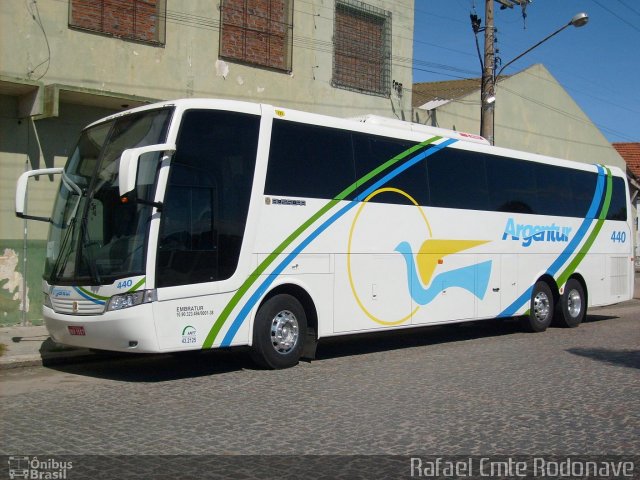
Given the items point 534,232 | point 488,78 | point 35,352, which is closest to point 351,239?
point 35,352

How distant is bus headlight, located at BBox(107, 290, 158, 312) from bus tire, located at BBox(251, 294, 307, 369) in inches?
65.3

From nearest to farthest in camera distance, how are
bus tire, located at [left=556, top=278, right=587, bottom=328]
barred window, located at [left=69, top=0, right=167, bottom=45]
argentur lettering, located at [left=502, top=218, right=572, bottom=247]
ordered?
barred window, located at [left=69, top=0, right=167, bottom=45] → argentur lettering, located at [left=502, top=218, right=572, bottom=247] → bus tire, located at [left=556, top=278, right=587, bottom=328]

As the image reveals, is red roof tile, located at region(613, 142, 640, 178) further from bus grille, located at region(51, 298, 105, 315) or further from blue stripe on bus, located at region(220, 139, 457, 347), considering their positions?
bus grille, located at region(51, 298, 105, 315)

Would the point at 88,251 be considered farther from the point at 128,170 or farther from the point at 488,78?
the point at 488,78

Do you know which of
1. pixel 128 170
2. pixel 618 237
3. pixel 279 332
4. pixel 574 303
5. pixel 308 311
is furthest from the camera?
pixel 618 237

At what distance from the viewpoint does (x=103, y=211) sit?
30.0 feet

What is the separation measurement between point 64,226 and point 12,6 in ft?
17.8

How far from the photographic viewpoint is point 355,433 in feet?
22.1

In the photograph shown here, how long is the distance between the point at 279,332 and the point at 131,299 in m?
2.24

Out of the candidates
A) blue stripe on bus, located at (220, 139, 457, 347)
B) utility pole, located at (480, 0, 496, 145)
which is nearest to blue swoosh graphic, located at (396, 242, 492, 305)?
blue stripe on bus, located at (220, 139, 457, 347)

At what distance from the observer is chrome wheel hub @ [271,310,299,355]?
10.1 metres

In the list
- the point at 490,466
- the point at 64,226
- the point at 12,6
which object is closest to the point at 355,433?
the point at 490,466

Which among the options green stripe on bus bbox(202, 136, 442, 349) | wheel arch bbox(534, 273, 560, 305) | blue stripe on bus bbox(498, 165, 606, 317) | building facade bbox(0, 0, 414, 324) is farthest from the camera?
wheel arch bbox(534, 273, 560, 305)

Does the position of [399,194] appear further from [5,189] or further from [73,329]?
[5,189]
